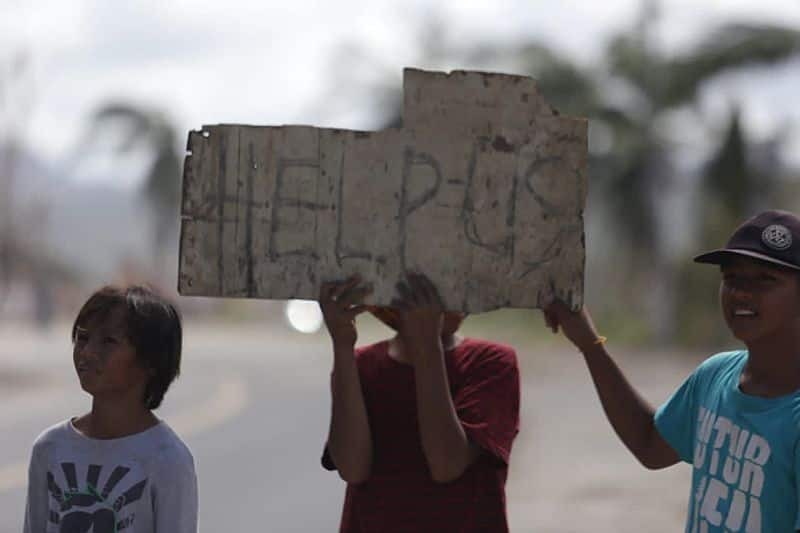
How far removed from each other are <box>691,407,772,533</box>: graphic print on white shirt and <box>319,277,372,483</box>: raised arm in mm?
700

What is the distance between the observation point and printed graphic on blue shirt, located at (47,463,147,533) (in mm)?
2607

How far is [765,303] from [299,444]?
9773 mm

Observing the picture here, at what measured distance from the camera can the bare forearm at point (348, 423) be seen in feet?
8.70

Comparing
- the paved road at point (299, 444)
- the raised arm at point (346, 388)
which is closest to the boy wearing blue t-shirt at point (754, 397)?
the raised arm at point (346, 388)

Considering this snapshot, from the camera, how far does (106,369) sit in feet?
8.92

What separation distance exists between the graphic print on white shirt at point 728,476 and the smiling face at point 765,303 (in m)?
0.20

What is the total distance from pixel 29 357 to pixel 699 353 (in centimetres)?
1248

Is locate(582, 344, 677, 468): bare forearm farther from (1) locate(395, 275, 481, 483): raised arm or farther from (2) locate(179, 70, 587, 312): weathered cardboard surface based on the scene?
(1) locate(395, 275, 481, 483): raised arm

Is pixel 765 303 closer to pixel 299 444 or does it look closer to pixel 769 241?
pixel 769 241

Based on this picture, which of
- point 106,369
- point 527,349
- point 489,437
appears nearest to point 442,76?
point 489,437

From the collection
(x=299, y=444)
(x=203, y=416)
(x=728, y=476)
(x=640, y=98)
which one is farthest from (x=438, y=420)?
(x=640, y=98)

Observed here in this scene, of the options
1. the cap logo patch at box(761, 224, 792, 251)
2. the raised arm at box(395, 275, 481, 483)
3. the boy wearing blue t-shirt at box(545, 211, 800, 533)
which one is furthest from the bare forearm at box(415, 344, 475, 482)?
the cap logo patch at box(761, 224, 792, 251)

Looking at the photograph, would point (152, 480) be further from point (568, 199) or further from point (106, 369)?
point (568, 199)

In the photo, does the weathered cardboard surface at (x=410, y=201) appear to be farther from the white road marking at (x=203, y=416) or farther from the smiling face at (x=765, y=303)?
the white road marking at (x=203, y=416)
